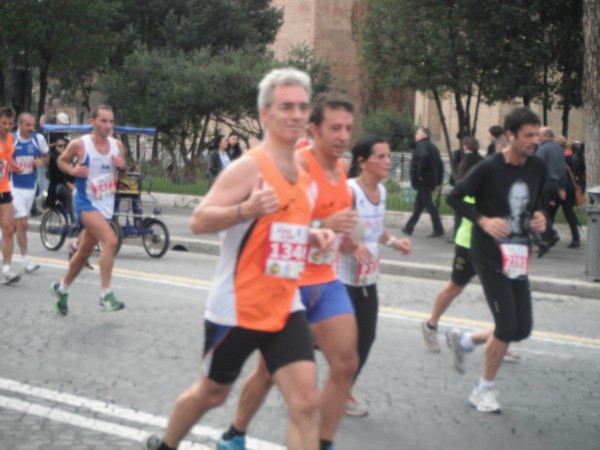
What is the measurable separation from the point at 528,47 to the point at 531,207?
18.3 m

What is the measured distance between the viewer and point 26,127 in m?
13.9

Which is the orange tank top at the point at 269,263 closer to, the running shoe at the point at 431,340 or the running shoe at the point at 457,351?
the running shoe at the point at 457,351

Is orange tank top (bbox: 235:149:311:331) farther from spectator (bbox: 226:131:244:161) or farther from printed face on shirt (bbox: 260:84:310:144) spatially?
spectator (bbox: 226:131:244:161)

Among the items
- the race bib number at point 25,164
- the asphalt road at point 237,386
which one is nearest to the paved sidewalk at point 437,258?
the asphalt road at point 237,386

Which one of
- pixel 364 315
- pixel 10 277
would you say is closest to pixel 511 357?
pixel 364 315

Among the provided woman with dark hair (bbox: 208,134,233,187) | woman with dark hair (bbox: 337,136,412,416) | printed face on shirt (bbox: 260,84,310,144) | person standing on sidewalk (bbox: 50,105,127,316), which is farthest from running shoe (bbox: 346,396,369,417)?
woman with dark hair (bbox: 208,134,233,187)

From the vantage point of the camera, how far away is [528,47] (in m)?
24.2

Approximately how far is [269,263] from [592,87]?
48.3 ft

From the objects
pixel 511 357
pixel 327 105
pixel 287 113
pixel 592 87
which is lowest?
pixel 511 357

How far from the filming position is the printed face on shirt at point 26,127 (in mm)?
13938

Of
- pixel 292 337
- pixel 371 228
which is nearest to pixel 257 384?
pixel 292 337

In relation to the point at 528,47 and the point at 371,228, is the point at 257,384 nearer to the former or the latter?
the point at 371,228

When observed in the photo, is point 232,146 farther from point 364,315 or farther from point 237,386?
point 364,315

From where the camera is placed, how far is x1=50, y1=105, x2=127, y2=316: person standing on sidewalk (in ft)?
31.8
